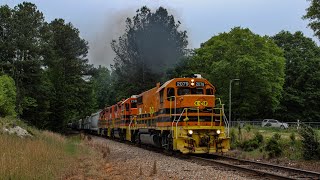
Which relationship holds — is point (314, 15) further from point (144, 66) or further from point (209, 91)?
point (144, 66)

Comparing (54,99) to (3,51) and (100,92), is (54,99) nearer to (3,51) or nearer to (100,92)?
(3,51)

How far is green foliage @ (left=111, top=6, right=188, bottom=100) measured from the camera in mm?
55094

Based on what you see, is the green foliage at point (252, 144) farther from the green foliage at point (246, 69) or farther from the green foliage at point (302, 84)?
the green foliage at point (302, 84)

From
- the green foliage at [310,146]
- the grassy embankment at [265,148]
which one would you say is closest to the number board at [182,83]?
the grassy embankment at [265,148]

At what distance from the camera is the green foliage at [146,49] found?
5509 cm

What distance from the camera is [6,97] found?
132ft

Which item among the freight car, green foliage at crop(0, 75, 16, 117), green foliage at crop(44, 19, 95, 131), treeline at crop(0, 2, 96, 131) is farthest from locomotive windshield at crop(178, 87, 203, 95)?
green foliage at crop(44, 19, 95, 131)

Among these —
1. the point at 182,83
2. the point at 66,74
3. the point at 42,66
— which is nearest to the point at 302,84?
the point at 66,74

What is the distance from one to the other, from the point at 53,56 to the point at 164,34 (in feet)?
49.7

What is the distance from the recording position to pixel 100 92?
10738 cm

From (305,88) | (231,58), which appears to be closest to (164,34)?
(231,58)

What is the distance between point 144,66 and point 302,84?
3026cm

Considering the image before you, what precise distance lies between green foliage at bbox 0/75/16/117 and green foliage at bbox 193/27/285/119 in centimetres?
2986

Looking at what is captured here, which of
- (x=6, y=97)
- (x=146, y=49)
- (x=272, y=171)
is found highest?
(x=146, y=49)
